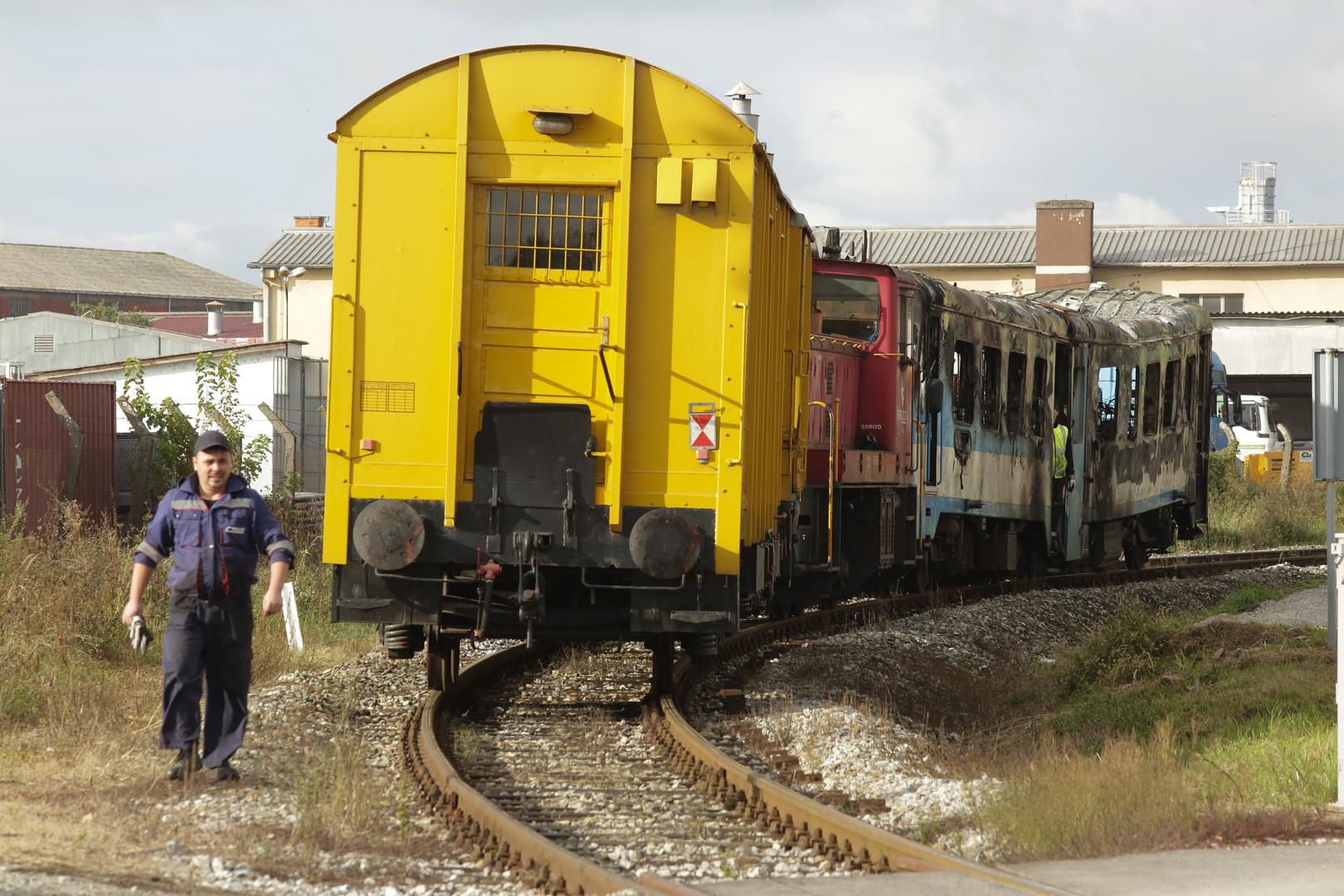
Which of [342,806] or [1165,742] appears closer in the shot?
[342,806]

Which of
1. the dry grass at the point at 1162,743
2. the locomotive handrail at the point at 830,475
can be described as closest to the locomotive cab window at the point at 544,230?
the dry grass at the point at 1162,743

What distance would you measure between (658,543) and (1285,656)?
5709 millimetres

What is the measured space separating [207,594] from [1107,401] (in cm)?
1446

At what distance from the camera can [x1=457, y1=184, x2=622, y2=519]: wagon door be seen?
356 inches

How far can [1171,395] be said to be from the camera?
22094 mm

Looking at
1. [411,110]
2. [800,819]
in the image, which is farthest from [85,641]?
[800,819]

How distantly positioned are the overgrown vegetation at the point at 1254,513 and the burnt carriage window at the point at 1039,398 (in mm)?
8976

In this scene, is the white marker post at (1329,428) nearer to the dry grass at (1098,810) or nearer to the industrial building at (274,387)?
the dry grass at (1098,810)

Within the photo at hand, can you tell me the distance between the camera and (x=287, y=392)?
80.1 feet

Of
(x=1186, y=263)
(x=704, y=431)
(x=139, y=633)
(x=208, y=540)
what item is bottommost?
(x=139, y=633)

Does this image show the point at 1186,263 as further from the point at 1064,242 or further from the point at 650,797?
the point at 650,797

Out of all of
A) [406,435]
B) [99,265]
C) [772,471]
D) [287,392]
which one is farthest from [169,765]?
[99,265]

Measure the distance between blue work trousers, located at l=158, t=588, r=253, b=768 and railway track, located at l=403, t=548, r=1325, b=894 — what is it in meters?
0.89

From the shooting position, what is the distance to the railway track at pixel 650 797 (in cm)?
591
